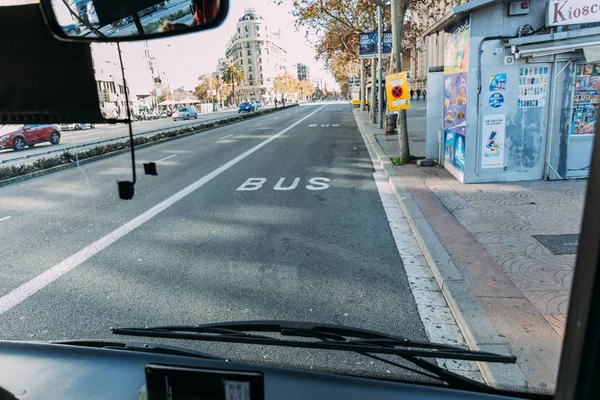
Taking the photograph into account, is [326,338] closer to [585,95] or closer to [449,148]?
[585,95]

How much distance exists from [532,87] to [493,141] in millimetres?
1196

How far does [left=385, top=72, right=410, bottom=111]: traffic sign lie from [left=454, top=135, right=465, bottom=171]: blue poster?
6.86ft

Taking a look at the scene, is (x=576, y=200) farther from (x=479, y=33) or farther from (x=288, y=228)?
(x=288, y=228)

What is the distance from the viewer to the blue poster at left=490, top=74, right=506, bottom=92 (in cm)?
822

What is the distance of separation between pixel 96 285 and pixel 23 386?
10.5 feet

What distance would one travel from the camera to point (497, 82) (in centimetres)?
824

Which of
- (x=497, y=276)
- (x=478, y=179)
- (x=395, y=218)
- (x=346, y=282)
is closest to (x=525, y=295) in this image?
(x=497, y=276)

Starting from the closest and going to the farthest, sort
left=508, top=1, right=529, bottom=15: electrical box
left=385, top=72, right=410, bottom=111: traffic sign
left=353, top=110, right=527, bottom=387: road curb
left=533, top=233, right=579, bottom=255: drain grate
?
left=353, top=110, right=527, bottom=387: road curb, left=533, top=233, right=579, bottom=255: drain grate, left=508, top=1, right=529, bottom=15: electrical box, left=385, top=72, right=410, bottom=111: traffic sign

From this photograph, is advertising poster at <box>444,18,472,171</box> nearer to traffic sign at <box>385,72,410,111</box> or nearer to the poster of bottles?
traffic sign at <box>385,72,410,111</box>

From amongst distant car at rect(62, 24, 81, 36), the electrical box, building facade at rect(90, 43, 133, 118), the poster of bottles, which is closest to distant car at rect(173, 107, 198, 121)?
the electrical box

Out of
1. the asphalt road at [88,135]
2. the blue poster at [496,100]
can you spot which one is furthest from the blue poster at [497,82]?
the asphalt road at [88,135]

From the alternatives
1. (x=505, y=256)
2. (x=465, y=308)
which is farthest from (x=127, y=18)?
(x=505, y=256)

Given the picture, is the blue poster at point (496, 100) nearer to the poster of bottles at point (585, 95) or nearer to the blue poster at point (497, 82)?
the blue poster at point (497, 82)

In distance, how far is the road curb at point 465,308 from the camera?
276 centimetres
